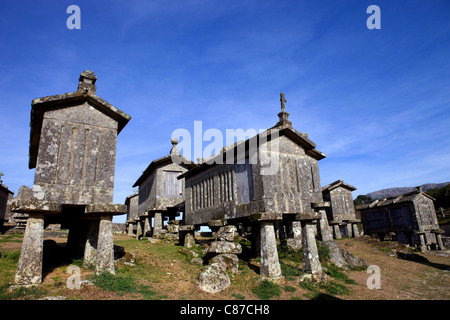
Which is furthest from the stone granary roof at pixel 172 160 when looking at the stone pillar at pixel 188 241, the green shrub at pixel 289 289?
the green shrub at pixel 289 289

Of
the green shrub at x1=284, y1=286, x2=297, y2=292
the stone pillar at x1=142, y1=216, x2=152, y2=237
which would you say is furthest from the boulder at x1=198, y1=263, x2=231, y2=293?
the stone pillar at x1=142, y1=216, x2=152, y2=237

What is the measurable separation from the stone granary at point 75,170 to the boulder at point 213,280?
286 centimetres

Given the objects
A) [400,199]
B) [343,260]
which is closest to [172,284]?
[343,260]

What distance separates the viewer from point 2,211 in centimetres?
2562

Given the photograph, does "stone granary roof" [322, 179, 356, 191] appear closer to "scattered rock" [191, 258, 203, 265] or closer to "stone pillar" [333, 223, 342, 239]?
"stone pillar" [333, 223, 342, 239]

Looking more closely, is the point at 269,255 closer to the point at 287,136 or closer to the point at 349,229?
the point at 287,136

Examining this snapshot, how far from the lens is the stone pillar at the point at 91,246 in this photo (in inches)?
368

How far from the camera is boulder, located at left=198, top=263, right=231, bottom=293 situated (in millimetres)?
8500

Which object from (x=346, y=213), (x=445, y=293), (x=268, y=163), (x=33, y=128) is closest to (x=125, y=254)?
(x=33, y=128)

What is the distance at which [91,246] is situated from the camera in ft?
31.5

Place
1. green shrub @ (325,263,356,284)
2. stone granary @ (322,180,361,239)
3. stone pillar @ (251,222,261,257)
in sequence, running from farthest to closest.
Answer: stone granary @ (322,180,361,239)
stone pillar @ (251,222,261,257)
green shrub @ (325,263,356,284)

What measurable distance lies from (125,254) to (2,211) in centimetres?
2285
